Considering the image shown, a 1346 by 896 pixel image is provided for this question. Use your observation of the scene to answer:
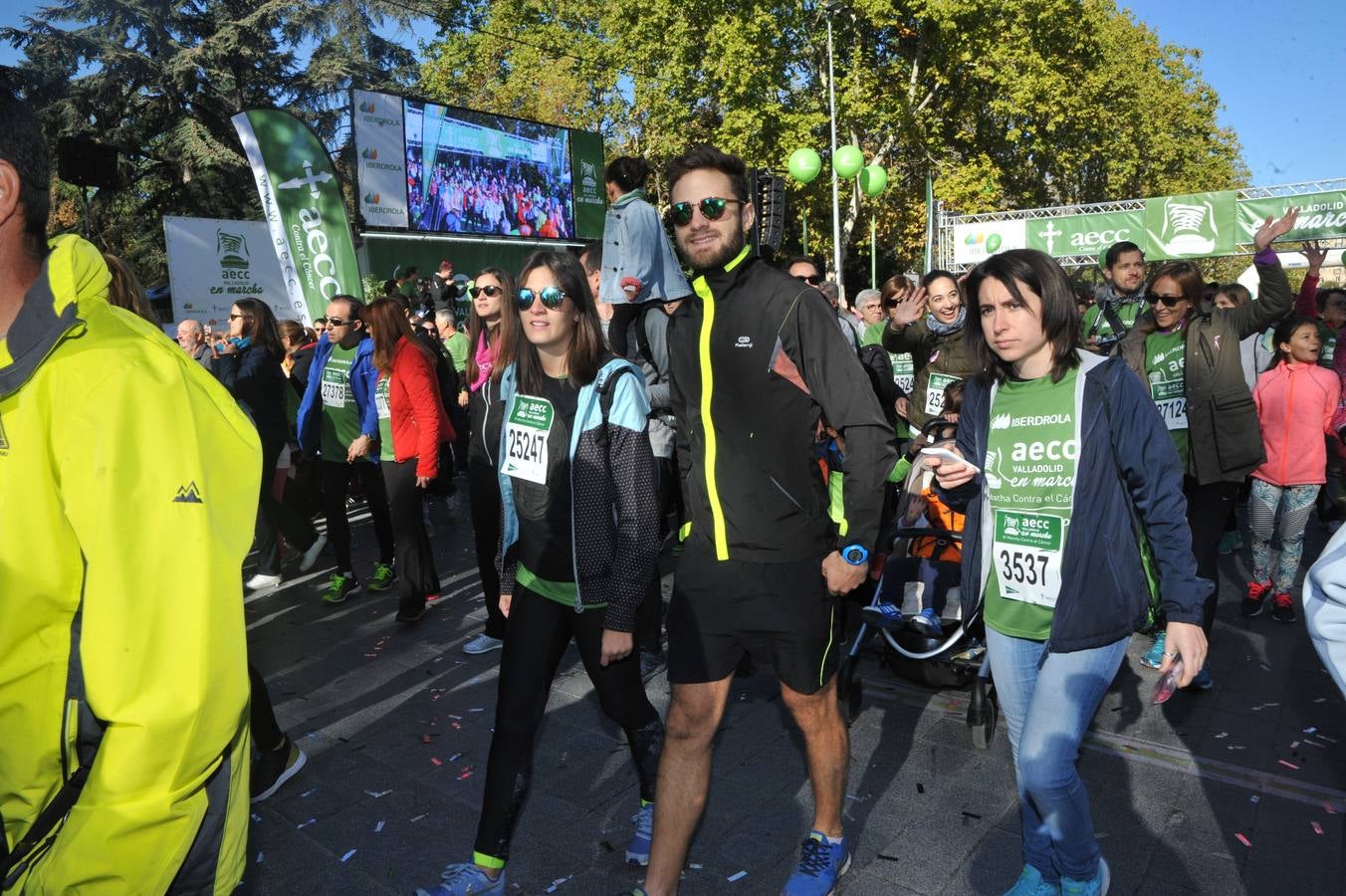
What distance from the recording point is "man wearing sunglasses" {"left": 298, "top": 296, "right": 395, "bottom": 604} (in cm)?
654

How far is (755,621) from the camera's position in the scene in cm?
282

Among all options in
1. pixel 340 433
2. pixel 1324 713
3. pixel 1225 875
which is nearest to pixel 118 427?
pixel 1225 875

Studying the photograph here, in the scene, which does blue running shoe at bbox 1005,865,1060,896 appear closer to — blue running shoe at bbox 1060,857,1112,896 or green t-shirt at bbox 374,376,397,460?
blue running shoe at bbox 1060,857,1112,896

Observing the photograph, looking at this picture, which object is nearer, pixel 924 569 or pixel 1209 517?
pixel 924 569

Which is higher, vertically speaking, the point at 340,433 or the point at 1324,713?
the point at 340,433

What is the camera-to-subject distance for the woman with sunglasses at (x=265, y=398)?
23.2 ft

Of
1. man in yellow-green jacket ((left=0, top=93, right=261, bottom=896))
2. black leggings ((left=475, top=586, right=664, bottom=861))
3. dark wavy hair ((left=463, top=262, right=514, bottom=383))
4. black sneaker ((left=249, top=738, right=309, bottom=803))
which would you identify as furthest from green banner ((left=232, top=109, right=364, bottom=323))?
man in yellow-green jacket ((left=0, top=93, right=261, bottom=896))

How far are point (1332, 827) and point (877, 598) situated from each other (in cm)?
196

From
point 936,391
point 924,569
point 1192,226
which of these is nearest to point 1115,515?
point 924,569

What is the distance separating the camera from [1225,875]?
3.14 m

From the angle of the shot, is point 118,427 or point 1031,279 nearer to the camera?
point 118,427

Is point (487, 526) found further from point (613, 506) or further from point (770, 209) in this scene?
point (770, 209)

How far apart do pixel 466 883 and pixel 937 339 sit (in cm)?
449

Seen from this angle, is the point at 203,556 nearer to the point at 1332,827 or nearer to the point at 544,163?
the point at 1332,827
